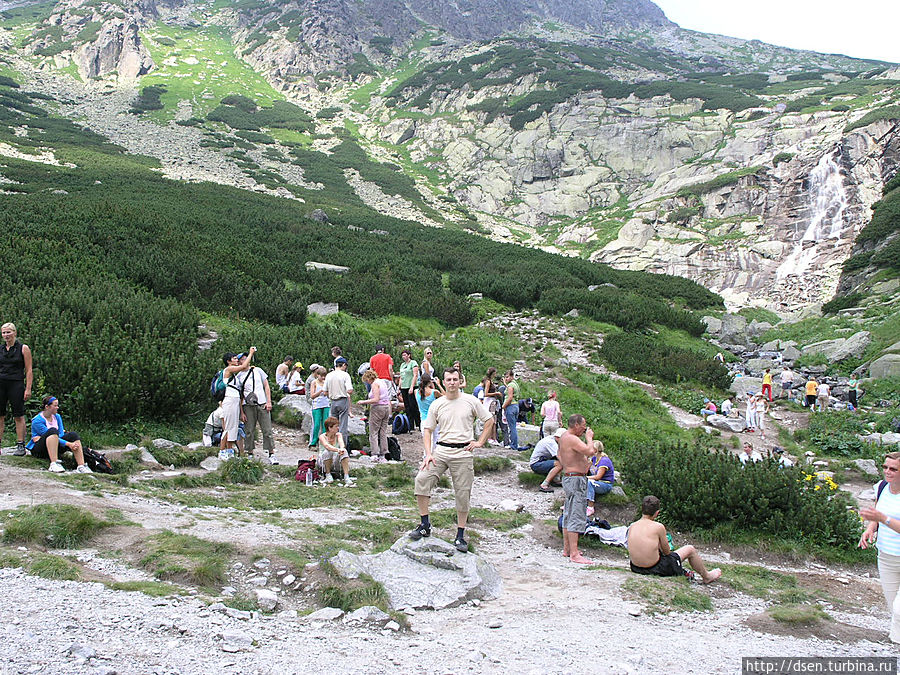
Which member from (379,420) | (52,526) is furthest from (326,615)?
(379,420)

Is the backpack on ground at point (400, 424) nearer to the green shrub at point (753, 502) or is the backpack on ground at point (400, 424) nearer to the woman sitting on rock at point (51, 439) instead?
the green shrub at point (753, 502)

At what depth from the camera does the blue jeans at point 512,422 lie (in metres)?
11.3

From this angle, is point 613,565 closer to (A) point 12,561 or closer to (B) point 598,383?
(A) point 12,561

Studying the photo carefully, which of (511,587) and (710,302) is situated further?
(710,302)

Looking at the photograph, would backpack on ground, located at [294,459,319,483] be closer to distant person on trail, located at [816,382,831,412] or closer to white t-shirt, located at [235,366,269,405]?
white t-shirt, located at [235,366,269,405]

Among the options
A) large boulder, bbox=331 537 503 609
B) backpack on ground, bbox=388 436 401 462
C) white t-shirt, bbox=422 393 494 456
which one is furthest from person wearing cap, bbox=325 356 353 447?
large boulder, bbox=331 537 503 609

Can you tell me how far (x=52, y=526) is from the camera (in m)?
4.58

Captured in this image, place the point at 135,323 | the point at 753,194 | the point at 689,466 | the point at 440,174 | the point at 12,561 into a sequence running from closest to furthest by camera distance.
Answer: the point at 12,561, the point at 689,466, the point at 135,323, the point at 753,194, the point at 440,174

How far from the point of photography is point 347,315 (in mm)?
18406

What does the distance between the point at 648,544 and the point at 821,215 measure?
47.3 metres

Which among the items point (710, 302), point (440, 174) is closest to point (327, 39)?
point (440, 174)

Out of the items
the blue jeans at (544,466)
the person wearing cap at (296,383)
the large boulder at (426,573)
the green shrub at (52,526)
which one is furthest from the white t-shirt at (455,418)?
the person wearing cap at (296,383)

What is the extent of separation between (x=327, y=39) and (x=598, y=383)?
10563 cm

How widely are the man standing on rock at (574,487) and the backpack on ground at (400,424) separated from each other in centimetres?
570
